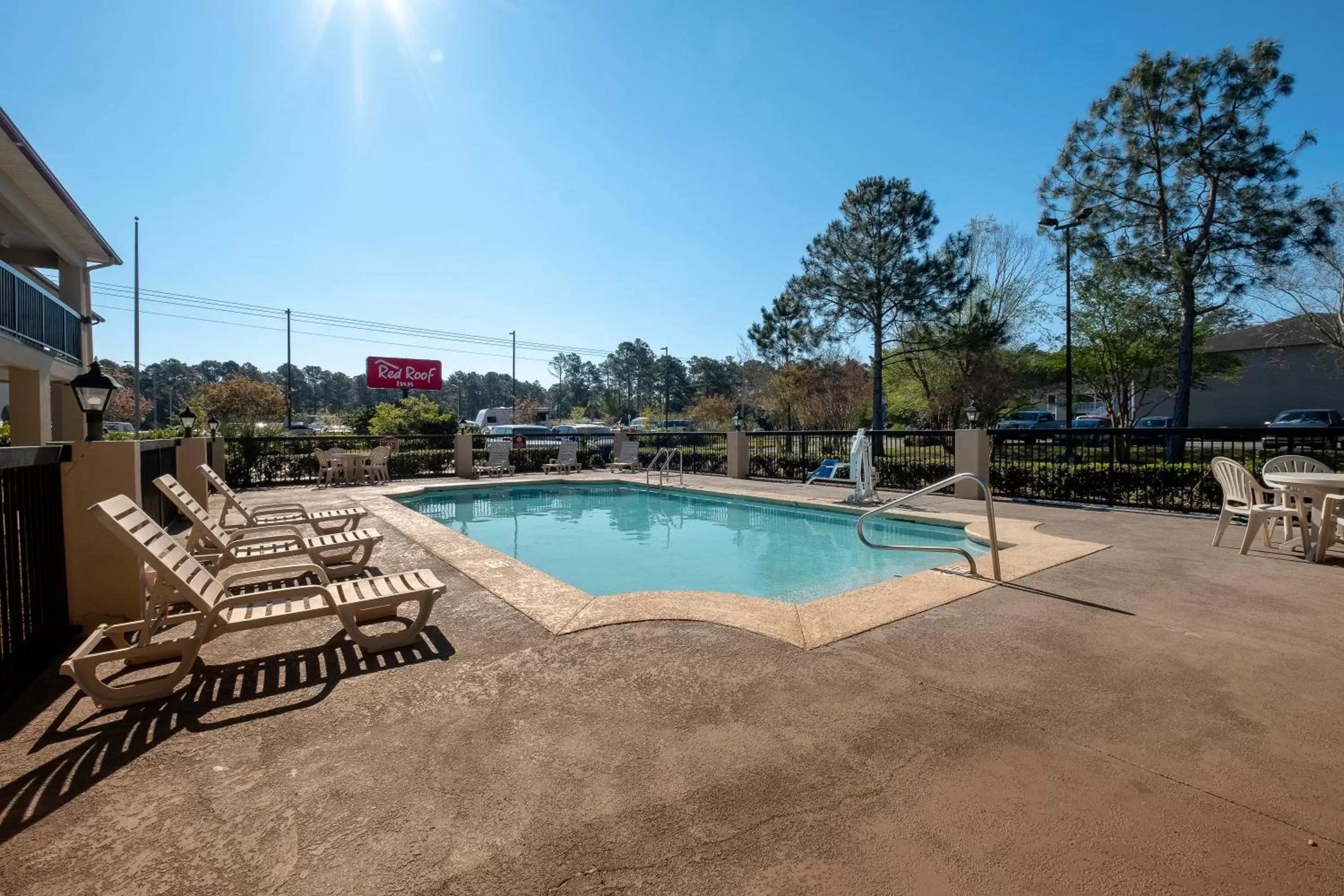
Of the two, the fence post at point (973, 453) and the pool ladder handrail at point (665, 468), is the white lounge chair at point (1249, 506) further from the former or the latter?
the pool ladder handrail at point (665, 468)

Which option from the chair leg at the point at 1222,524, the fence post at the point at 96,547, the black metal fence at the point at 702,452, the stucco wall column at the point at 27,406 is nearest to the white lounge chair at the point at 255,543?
the fence post at the point at 96,547

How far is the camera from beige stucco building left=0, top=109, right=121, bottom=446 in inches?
360

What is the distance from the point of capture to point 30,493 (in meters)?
3.20

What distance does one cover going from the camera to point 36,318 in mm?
10656

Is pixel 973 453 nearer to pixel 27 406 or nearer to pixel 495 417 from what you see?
pixel 27 406

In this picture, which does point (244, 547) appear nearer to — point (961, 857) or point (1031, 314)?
point (961, 857)

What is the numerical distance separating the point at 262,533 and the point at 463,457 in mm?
10320

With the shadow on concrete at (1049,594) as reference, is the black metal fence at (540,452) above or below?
above

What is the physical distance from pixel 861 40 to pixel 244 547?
10.6m

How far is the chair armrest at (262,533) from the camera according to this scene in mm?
5074

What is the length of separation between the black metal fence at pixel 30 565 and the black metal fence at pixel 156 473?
2594 millimetres

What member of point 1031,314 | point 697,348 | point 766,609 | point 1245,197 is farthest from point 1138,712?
point 697,348

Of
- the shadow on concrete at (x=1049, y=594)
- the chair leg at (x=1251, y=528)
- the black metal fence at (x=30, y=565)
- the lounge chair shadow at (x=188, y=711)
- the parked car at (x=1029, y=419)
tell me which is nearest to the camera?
the lounge chair shadow at (x=188, y=711)

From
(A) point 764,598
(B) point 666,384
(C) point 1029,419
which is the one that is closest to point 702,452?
(A) point 764,598
